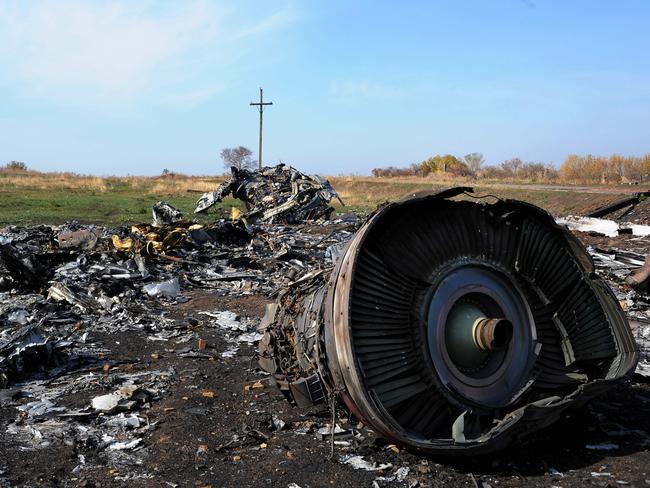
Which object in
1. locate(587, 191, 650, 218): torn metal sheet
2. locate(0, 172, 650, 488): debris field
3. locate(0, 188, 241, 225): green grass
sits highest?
locate(587, 191, 650, 218): torn metal sheet

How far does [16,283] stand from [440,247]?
26.3 feet

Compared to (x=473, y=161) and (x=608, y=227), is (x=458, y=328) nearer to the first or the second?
(x=608, y=227)

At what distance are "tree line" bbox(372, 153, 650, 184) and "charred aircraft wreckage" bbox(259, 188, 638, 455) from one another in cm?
3009

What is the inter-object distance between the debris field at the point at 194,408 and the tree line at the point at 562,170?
2844cm

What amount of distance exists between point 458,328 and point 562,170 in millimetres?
47587

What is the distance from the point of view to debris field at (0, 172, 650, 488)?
367cm

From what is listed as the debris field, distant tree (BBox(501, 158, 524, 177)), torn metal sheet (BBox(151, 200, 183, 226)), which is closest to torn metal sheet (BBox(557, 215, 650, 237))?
the debris field

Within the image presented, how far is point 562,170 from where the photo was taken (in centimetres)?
4759

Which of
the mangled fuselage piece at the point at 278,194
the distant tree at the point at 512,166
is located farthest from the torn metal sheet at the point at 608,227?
the distant tree at the point at 512,166

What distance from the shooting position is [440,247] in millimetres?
3896

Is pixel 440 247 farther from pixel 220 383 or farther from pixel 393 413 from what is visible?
pixel 220 383

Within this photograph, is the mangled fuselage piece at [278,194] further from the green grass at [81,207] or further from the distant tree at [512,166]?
the distant tree at [512,166]

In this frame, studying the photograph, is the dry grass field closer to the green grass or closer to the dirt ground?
the green grass

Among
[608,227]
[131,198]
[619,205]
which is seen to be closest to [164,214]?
[608,227]
